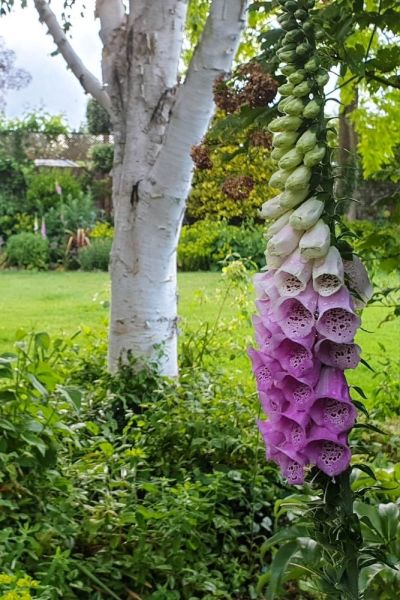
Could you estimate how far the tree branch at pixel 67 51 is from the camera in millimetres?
3865

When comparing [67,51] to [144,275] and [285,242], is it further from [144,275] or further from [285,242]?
[285,242]

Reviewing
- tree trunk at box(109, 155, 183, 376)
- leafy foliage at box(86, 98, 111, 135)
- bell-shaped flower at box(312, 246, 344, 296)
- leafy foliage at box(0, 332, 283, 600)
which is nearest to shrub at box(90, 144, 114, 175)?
leafy foliage at box(86, 98, 111, 135)

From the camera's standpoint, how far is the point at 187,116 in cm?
327

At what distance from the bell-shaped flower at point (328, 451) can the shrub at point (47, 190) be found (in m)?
9.95

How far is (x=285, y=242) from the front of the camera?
3.66 feet

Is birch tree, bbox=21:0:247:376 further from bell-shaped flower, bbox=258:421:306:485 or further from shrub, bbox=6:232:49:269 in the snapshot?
shrub, bbox=6:232:49:269

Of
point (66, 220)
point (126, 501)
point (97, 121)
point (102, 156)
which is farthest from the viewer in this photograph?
point (97, 121)

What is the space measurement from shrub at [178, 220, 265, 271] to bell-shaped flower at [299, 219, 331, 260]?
25.9 feet

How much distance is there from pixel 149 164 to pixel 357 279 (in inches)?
94.4

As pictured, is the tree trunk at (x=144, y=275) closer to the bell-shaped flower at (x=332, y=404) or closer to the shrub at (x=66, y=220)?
the bell-shaped flower at (x=332, y=404)

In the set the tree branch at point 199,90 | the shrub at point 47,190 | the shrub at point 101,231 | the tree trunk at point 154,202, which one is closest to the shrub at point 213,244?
the shrub at point 101,231

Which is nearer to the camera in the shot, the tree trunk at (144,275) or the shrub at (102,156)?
the tree trunk at (144,275)

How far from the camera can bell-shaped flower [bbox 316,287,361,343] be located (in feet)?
3.52

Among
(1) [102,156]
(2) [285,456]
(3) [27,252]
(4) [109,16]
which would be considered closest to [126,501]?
(2) [285,456]
